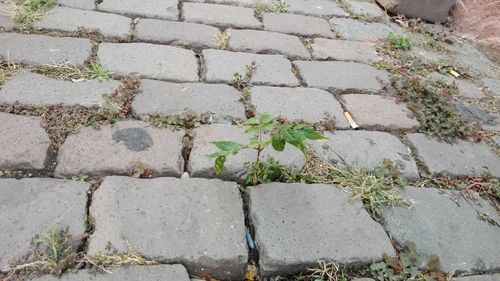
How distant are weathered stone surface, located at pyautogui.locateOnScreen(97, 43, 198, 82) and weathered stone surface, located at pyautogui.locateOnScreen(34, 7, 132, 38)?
0.18 metres

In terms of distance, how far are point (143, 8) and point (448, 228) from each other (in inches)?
90.2

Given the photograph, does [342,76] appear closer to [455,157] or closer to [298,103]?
[298,103]

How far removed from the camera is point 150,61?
2.37 m

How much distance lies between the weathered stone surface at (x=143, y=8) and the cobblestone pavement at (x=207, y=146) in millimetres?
13

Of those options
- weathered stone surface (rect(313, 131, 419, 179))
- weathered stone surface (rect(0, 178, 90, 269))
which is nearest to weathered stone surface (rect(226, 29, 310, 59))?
weathered stone surface (rect(313, 131, 419, 179))

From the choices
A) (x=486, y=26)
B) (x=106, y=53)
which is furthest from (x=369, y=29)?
(x=106, y=53)

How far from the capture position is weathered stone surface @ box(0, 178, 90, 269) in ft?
4.52

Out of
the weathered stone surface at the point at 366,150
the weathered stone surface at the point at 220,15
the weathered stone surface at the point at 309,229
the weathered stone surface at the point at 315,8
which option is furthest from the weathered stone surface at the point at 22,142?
the weathered stone surface at the point at 315,8

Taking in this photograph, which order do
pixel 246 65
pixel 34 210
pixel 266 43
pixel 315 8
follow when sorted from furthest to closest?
1. pixel 315 8
2. pixel 266 43
3. pixel 246 65
4. pixel 34 210

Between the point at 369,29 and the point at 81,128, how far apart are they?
2.26 m

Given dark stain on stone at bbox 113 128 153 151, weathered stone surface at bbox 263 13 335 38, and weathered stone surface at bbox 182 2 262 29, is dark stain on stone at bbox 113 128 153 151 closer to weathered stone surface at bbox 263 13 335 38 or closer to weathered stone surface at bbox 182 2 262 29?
weathered stone surface at bbox 182 2 262 29

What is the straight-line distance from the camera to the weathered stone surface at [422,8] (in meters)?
3.49

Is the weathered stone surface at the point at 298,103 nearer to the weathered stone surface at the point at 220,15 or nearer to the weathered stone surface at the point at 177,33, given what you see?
the weathered stone surface at the point at 177,33

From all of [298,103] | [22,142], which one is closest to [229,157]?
[298,103]
